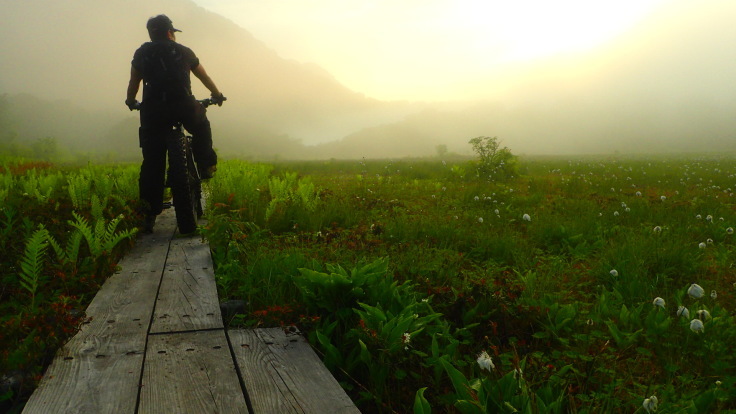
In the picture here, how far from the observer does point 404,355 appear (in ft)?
7.86

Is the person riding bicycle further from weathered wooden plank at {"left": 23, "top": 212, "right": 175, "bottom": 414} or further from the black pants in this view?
weathered wooden plank at {"left": 23, "top": 212, "right": 175, "bottom": 414}

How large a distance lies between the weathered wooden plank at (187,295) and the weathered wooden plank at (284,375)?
31cm

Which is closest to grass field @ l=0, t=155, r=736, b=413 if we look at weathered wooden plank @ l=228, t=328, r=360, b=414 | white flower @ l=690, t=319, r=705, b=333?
white flower @ l=690, t=319, r=705, b=333

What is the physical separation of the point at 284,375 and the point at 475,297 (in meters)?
1.73

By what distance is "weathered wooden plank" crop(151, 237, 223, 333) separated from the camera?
2652 millimetres

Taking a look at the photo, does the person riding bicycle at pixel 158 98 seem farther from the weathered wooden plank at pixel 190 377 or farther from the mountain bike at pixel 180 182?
the weathered wooden plank at pixel 190 377

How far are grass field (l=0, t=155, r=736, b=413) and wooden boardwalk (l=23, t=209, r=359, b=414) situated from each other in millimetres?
184

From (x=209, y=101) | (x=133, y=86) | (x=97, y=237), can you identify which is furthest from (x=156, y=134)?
(x=97, y=237)

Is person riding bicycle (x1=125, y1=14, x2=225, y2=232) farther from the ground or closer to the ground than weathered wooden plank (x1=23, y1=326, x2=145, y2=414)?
farther from the ground

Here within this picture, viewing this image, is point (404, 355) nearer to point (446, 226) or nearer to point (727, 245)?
point (446, 226)

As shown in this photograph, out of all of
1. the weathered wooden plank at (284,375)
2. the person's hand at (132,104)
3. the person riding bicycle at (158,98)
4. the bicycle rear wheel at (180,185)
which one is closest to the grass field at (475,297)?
the weathered wooden plank at (284,375)

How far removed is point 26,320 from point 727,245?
264 inches

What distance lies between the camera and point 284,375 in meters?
2.10

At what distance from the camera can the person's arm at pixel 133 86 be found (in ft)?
17.0
